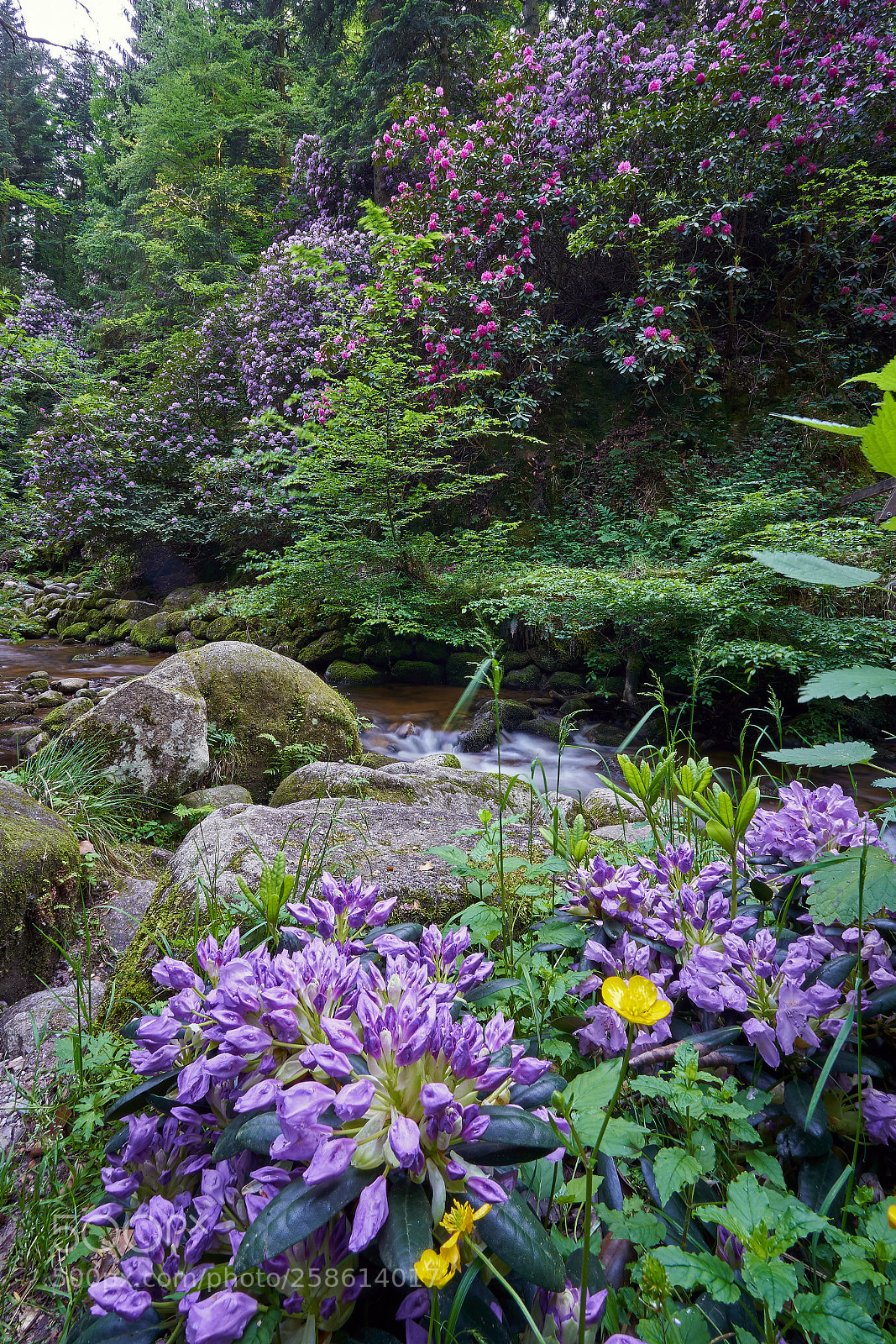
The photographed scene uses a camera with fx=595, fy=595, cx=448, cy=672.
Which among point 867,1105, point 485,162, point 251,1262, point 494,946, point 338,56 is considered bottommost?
point 494,946

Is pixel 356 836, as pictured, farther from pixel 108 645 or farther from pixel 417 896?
pixel 108 645

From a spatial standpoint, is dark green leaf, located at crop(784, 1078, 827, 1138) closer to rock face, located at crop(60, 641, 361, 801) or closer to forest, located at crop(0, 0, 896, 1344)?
forest, located at crop(0, 0, 896, 1344)

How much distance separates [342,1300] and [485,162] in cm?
1094

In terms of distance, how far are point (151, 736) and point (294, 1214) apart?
3.47m

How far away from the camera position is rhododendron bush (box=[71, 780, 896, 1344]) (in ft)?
1.90

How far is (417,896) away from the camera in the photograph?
1638mm

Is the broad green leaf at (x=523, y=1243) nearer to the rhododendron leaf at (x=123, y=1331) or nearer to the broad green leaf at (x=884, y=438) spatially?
the rhododendron leaf at (x=123, y=1331)

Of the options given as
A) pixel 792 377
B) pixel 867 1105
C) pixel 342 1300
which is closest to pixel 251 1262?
pixel 342 1300

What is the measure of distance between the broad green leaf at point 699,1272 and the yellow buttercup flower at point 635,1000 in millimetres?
355

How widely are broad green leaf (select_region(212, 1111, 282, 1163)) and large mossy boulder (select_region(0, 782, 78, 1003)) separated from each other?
65.7 inches

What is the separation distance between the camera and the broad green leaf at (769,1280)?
0.61 meters

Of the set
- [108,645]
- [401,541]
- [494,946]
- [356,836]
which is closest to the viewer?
[494,946]

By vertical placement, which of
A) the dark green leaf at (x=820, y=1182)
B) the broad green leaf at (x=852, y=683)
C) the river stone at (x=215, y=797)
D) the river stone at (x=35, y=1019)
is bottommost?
the river stone at (x=215, y=797)

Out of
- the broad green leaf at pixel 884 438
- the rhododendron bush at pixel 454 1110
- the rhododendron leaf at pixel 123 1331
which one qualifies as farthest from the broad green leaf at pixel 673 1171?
the broad green leaf at pixel 884 438
